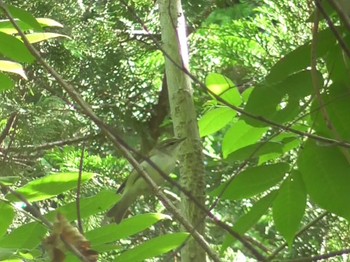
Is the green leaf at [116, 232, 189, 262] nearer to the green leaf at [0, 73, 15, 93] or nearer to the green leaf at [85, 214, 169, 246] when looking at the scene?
the green leaf at [85, 214, 169, 246]

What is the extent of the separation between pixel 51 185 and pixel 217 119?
25 centimetres

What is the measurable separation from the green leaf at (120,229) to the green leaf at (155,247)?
20mm

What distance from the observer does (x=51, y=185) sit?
673 millimetres

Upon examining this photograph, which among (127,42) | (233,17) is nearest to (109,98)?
(127,42)

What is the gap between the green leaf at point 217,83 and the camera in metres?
0.81

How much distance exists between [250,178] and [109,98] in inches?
53.3

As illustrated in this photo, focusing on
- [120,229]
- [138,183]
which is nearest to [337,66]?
[120,229]

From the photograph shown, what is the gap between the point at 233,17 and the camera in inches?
79.4

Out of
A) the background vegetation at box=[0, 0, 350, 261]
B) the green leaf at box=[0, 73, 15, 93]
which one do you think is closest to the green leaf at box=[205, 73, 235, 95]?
the background vegetation at box=[0, 0, 350, 261]

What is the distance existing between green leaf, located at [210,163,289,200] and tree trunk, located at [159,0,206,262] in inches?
5.1

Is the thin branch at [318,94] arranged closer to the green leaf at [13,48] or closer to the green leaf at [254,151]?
the green leaf at [254,151]

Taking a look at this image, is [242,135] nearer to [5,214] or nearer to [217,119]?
[217,119]

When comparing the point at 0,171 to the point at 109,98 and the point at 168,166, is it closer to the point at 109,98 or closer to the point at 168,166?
the point at 109,98

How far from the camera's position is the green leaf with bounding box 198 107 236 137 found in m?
0.84
